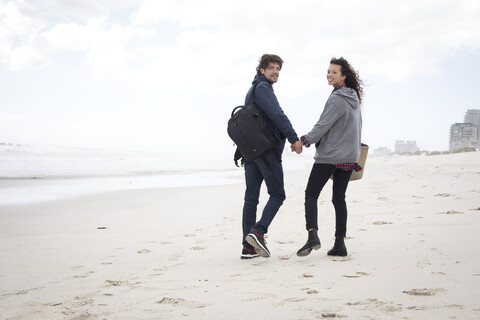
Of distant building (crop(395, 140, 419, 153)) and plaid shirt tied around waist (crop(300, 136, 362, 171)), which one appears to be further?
distant building (crop(395, 140, 419, 153))

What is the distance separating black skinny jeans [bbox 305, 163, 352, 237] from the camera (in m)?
3.44

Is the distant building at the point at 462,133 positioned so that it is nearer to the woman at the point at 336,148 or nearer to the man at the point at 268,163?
the woman at the point at 336,148

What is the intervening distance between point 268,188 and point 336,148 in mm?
734

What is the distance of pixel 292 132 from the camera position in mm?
3494

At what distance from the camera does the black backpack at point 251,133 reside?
3441 mm

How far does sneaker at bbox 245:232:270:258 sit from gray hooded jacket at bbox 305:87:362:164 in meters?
0.88

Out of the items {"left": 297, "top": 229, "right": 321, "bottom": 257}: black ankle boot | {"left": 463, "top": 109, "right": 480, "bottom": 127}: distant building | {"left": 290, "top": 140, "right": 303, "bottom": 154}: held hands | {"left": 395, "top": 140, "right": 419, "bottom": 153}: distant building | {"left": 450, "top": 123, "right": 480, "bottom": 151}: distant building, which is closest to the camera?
{"left": 297, "top": 229, "right": 321, "bottom": 257}: black ankle boot

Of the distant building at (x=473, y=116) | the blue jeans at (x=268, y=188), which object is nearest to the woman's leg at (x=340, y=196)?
the blue jeans at (x=268, y=188)

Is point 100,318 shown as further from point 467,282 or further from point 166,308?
point 467,282

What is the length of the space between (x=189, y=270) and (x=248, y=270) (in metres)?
0.51

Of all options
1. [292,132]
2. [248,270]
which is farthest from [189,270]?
[292,132]

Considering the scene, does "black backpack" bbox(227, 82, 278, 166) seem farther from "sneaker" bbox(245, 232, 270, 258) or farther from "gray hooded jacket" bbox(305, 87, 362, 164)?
"sneaker" bbox(245, 232, 270, 258)

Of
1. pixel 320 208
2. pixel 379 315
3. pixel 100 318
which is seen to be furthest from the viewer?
pixel 320 208

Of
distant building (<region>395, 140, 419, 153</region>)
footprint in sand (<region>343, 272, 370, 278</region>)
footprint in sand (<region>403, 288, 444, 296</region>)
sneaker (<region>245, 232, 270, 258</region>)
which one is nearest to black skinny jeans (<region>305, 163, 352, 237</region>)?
sneaker (<region>245, 232, 270, 258</region>)
